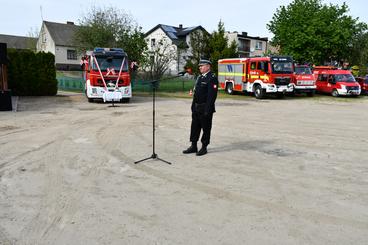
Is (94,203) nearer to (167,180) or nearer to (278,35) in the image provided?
(167,180)

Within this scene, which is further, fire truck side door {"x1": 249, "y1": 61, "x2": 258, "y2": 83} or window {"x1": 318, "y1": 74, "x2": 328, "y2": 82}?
window {"x1": 318, "y1": 74, "x2": 328, "y2": 82}

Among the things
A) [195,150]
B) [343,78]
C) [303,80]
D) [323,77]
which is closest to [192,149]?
[195,150]

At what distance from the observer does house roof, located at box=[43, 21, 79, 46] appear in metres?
53.5

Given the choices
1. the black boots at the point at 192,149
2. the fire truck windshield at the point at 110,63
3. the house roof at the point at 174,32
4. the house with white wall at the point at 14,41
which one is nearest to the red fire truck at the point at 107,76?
the fire truck windshield at the point at 110,63

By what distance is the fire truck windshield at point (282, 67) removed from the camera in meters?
22.6

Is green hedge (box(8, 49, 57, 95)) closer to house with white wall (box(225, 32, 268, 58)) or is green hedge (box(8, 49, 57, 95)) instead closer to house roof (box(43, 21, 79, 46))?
house roof (box(43, 21, 79, 46))

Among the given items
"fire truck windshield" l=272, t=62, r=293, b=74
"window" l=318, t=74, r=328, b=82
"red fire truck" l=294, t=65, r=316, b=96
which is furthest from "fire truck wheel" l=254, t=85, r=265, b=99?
"window" l=318, t=74, r=328, b=82

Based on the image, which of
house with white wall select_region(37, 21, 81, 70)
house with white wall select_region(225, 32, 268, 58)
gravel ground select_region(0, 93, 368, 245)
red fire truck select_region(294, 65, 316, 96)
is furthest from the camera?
Result: house with white wall select_region(225, 32, 268, 58)

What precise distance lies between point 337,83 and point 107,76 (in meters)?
16.9

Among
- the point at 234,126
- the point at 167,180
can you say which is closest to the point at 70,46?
the point at 234,126

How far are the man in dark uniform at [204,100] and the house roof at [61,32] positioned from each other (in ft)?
164

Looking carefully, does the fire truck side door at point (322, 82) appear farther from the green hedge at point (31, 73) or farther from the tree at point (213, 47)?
the green hedge at point (31, 73)

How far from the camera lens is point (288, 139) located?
9500 millimetres

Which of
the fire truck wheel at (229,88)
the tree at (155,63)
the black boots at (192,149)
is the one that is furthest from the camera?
the tree at (155,63)
